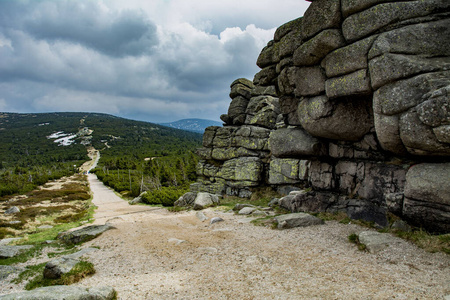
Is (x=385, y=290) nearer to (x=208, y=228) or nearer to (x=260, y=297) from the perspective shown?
(x=260, y=297)

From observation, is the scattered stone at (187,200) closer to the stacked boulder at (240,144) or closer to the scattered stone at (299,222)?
the stacked boulder at (240,144)

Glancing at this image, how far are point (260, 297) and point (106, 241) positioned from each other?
11726mm

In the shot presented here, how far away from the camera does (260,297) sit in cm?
707

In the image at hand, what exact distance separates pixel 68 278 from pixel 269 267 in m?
7.89

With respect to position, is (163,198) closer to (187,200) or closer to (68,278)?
(187,200)

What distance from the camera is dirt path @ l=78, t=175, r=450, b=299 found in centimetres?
713

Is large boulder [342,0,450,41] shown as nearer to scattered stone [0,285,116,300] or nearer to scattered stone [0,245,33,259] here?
scattered stone [0,285,116,300]

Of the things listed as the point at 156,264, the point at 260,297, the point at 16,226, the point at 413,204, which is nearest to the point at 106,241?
the point at 156,264

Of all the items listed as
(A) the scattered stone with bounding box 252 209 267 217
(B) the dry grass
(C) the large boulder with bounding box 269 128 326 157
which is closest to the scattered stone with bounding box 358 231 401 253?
(C) the large boulder with bounding box 269 128 326 157

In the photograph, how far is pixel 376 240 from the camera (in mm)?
10000

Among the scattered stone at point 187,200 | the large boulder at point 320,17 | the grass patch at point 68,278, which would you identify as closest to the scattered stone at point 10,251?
the grass patch at point 68,278

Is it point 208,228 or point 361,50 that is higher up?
point 361,50

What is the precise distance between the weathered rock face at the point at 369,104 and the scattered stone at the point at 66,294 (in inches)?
496

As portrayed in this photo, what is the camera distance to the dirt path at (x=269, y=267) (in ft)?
23.4
